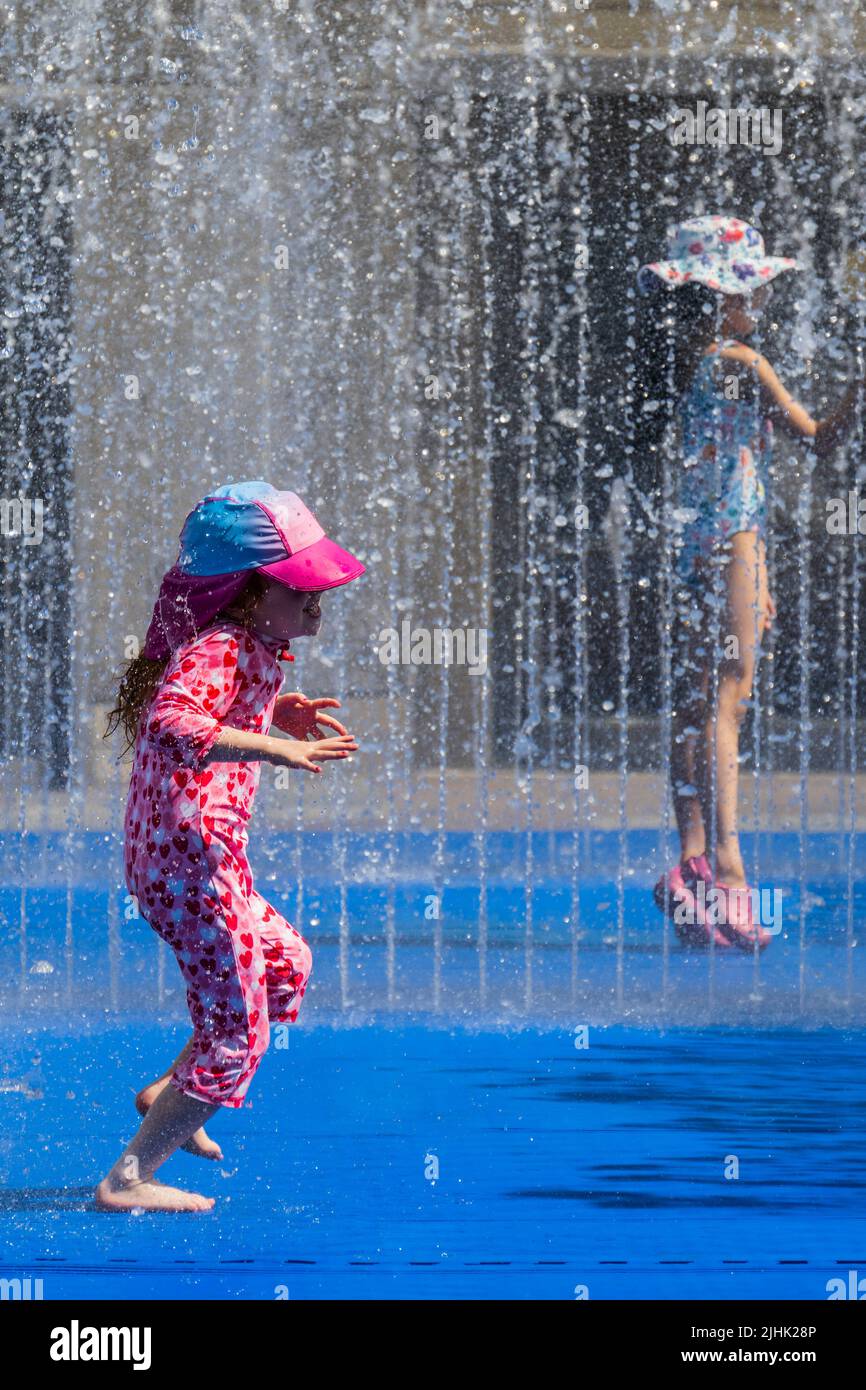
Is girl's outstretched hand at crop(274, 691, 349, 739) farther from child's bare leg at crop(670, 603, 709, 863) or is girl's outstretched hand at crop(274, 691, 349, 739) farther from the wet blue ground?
child's bare leg at crop(670, 603, 709, 863)

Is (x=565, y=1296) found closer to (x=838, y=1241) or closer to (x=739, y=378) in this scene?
(x=838, y=1241)

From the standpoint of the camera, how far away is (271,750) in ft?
9.43

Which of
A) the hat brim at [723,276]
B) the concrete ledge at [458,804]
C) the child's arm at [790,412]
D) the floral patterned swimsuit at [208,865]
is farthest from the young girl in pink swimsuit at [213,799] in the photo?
the concrete ledge at [458,804]

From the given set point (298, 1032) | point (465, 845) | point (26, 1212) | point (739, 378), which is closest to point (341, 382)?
point (465, 845)

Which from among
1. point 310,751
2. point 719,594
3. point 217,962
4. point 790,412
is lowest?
point 217,962

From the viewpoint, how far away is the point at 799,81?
10.1 m

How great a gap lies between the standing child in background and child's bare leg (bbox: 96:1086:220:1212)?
2671mm

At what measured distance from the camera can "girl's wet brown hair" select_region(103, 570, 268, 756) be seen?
3104 millimetres

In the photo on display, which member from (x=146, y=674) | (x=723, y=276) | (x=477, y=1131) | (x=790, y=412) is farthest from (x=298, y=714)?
(x=723, y=276)

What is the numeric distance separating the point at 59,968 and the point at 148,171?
4195 mm

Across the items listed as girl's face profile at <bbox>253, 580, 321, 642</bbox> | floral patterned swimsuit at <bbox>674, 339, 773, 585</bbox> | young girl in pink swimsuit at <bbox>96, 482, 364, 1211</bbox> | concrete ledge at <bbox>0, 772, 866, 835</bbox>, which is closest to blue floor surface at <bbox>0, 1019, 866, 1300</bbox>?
young girl in pink swimsuit at <bbox>96, 482, 364, 1211</bbox>

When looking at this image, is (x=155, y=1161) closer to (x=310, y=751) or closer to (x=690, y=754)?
(x=310, y=751)

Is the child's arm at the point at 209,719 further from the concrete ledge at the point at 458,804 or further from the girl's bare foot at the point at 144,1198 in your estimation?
the concrete ledge at the point at 458,804

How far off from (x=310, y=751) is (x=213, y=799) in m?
0.23
